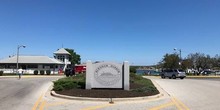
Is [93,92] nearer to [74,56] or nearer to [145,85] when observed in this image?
[145,85]

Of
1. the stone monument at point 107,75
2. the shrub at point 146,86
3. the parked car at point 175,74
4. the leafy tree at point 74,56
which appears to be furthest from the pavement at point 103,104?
the leafy tree at point 74,56

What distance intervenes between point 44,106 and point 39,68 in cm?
5660

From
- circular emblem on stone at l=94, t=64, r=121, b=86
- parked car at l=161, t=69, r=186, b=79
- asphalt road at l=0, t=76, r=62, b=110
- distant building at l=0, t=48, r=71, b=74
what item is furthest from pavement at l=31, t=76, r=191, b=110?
distant building at l=0, t=48, r=71, b=74

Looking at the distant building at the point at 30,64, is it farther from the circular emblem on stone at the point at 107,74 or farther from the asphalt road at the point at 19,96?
the circular emblem on stone at the point at 107,74

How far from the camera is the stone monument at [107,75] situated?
1893 centimetres

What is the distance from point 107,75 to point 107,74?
0.20 ft

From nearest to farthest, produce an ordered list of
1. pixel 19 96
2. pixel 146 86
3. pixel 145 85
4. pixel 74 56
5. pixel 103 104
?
pixel 103 104 → pixel 19 96 → pixel 146 86 → pixel 145 85 → pixel 74 56

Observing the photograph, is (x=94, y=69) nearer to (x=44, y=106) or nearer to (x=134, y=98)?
(x=134, y=98)

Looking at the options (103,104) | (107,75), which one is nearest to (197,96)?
(107,75)

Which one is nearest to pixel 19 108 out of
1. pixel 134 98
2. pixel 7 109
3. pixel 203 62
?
pixel 7 109

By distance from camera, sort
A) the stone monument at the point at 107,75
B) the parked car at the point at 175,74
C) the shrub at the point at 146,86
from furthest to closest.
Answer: the parked car at the point at 175,74 → the stone monument at the point at 107,75 → the shrub at the point at 146,86

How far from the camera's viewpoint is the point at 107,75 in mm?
19188

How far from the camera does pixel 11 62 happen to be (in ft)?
218

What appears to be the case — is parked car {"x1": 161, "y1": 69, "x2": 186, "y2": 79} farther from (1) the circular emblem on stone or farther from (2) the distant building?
(1) the circular emblem on stone
